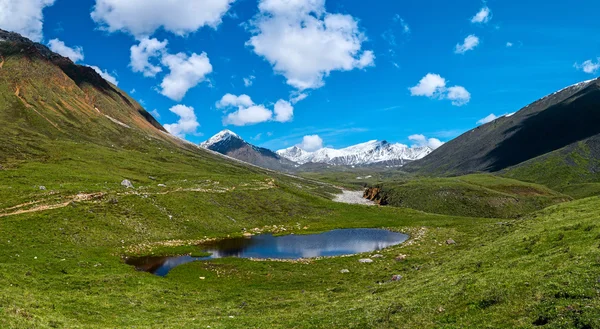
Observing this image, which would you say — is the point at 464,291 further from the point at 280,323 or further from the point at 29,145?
the point at 29,145

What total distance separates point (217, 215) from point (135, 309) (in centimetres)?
6487

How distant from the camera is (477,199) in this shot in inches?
6088

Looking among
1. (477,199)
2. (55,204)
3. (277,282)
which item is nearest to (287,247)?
(277,282)

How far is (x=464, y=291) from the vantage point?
26516 mm

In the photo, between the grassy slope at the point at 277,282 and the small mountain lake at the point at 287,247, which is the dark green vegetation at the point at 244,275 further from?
the small mountain lake at the point at 287,247

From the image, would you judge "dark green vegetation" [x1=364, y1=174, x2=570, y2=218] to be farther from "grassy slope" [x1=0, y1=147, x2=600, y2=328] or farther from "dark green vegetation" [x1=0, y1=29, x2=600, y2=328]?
"grassy slope" [x1=0, y1=147, x2=600, y2=328]

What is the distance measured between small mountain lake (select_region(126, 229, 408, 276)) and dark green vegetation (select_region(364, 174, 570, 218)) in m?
74.3

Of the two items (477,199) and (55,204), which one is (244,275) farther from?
(477,199)

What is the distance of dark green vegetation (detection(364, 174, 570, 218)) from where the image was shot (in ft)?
486

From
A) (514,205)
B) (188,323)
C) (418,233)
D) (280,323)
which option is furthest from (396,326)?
(514,205)

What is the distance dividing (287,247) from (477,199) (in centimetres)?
11443

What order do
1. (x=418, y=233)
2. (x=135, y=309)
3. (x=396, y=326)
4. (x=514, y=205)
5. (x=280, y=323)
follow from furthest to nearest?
(x=514, y=205), (x=418, y=233), (x=135, y=309), (x=280, y=323), (x=396, y=326)

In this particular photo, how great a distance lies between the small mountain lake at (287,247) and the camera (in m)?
56.9

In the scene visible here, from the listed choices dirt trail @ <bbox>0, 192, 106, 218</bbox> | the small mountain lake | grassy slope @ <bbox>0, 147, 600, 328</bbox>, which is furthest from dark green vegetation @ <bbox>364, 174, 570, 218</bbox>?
dirt trail @ <bbox>0, 192, 106, 218</bbox>
